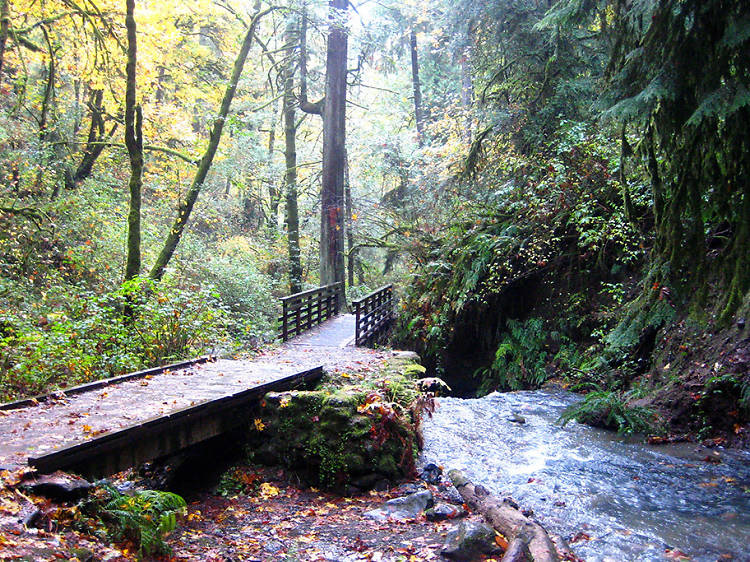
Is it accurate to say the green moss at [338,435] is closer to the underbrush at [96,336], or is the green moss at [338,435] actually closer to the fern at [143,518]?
the fern at [143,518]

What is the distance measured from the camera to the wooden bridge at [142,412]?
4.86m

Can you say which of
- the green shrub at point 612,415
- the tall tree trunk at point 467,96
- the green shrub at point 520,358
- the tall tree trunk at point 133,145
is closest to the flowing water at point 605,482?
the green shrub at point 612,415

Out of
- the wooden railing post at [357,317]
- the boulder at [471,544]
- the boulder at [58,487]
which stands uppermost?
the wooden railing post at [357,317]

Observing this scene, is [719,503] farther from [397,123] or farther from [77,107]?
[397,123]

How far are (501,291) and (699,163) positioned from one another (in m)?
9.03

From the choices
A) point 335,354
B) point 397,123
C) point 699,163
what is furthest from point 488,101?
point 397,123

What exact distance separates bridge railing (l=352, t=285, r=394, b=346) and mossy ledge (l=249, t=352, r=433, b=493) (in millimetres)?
6115

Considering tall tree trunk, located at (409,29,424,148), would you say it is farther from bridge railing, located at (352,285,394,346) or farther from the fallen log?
the fallen log

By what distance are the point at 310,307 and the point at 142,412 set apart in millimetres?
9371

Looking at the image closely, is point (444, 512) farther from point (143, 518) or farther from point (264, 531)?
point (143, 518)

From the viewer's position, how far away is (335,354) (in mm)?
11430

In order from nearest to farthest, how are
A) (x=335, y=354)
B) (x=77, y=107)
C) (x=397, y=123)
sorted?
1. (x=335, y=354)
2. (x=77, y=107)
3. (x=397, y=123)

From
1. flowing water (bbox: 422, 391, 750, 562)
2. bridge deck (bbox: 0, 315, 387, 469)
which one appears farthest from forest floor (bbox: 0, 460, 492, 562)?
flowing water (bbox: 422, 391, 750, 562)

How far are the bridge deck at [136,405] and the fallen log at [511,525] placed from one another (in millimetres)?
3113
